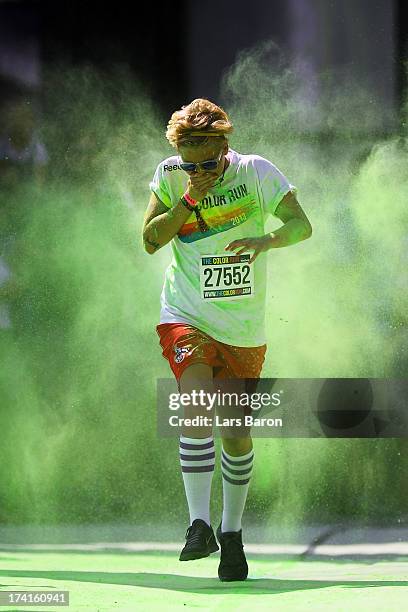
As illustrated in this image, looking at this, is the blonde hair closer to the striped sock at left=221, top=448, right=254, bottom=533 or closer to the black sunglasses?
the black sunglasses

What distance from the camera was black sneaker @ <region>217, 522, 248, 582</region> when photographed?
4.64m

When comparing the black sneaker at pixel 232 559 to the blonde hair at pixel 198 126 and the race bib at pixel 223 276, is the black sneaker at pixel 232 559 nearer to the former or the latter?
the race bib at pixel 223 276

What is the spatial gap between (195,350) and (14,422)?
4.40 feet

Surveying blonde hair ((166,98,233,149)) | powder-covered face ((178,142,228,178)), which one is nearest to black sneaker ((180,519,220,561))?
powder-covered face ((178,142,228,178))

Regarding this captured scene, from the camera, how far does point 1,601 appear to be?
4383mm

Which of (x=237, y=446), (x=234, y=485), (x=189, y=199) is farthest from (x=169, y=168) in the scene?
(x=234, y=485)

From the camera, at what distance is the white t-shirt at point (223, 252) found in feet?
15.3

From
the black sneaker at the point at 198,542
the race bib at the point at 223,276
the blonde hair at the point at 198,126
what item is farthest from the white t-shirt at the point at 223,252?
the black sneaker at the point at 198,542

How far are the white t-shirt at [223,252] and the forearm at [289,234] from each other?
0.06m

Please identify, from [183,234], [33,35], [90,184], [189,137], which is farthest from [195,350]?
[33,35]

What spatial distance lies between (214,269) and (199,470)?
0.84 m

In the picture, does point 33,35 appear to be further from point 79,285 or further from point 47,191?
point 79,285

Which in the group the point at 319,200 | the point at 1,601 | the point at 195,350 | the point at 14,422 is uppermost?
the point at 319,200

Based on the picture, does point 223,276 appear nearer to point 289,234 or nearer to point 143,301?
point 289,234
